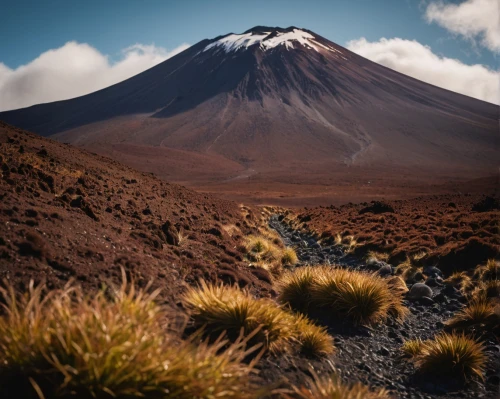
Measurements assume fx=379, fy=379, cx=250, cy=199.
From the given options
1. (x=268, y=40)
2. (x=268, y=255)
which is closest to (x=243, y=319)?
(x=268, y=255)

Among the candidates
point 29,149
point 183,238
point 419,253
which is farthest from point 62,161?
point 419,253

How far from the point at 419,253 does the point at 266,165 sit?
83191 millimetres

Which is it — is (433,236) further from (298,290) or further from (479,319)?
(298,290)

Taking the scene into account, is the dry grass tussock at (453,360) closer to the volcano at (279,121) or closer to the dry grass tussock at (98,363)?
the dry grass tussock at (98,363)

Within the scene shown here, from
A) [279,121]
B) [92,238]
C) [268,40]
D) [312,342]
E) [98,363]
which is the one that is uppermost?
[268,40]

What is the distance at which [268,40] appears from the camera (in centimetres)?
17512

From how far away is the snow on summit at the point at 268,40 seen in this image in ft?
561

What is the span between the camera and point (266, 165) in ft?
310

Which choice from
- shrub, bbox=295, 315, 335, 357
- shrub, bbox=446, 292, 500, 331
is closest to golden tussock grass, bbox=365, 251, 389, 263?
shrub, bbox=446, 292, 500, 331

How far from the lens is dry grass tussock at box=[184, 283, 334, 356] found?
14.0ft

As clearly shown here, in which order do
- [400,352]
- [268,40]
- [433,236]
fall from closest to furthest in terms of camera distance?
[400,352] → [433,236] → [268,40]

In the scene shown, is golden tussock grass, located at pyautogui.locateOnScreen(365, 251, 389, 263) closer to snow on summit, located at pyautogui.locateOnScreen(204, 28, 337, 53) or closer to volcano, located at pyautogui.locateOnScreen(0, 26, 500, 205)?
volcano, located at pyautogui.locateOnScreen(0, 26, 500, 205)

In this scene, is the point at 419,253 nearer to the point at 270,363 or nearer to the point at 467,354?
the point at 467,354

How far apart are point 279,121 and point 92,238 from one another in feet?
390
